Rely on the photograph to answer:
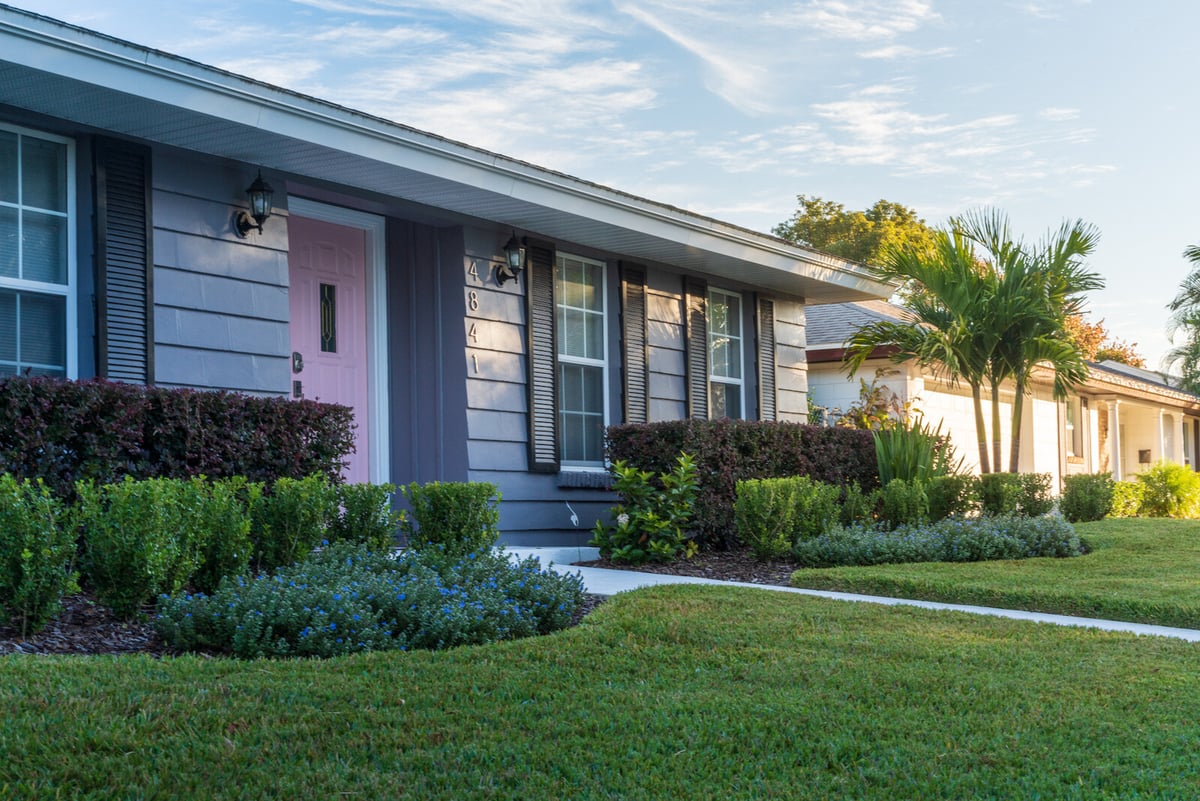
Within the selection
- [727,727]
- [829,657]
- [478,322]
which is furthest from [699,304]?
[727,727]

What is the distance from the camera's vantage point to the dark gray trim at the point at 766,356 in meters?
13.0

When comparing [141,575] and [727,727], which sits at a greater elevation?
[141,575]

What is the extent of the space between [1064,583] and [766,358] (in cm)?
577

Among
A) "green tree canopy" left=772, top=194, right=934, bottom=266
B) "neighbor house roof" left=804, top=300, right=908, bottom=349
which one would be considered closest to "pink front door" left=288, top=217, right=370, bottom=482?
"neighbor house roof" left=804, top=300, right=908, bottom=349

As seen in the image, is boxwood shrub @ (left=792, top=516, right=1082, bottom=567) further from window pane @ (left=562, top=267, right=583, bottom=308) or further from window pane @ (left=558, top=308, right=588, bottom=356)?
window pane @ (left=562, top=267, right=583, bottom=308)

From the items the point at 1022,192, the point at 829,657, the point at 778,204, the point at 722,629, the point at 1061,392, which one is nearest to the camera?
the point at 829,657

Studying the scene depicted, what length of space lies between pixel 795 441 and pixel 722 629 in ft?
18.2

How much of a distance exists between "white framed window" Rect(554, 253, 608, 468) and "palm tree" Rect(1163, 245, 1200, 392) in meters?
16.0

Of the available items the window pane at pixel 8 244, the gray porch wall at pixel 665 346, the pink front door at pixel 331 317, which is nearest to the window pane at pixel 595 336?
the gray porch wall at pixel 665 346

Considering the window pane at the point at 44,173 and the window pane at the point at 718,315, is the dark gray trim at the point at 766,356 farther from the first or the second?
the window pane at the point at 44,173

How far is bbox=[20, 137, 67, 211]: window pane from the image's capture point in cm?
706

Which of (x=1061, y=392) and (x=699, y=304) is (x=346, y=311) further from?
(x=1061, y=392)

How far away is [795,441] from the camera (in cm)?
1081

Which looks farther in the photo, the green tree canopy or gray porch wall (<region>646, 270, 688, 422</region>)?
the green tree canopy
